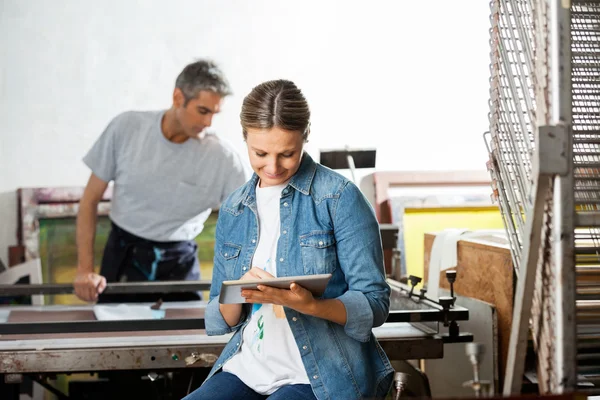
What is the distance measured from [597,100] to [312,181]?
0.74 meters

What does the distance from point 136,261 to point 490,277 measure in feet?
7.02

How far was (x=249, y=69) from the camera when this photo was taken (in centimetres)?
441

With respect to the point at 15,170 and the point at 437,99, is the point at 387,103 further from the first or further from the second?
the point at 15,170

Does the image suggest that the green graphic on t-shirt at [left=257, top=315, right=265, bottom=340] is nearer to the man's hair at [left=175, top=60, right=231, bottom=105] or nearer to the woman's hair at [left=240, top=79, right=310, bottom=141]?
the woman's hair at [left=240, top=79, right=310, bottom=141]

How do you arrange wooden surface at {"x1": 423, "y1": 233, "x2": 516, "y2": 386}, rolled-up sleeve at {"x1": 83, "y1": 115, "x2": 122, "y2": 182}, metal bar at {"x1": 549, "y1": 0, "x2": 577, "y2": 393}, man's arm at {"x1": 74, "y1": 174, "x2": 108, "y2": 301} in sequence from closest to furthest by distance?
metal bar at {"x1": 549, "y1": 0, "x2": 577, "y2": 393}
wooden surface at {"x1": 423, "y1": 233, "x2": 516, "y2": 386}
man's arm at {"x1": 74, "y1": 174, "x2": 108, "y2": 301}
rolled-up sleeve at {"x1": 83, "y1": 115, "x2": 122, "y2": 182}

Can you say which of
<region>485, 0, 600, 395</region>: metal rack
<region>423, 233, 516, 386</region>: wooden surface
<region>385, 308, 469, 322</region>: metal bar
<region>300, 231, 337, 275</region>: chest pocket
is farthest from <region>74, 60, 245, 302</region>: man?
<region>485, 0, 600, 395</region>: metal rack

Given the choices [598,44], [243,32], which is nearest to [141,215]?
[243,32]

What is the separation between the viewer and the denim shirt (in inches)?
69.9

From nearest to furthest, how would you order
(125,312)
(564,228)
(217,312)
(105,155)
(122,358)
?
1. (564,228)
2. (217,312)
3. (122,358)
4. (125,312)
5. (105,155)

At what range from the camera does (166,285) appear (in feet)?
10.9

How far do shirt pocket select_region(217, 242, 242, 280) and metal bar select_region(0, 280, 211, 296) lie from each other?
1341 mm

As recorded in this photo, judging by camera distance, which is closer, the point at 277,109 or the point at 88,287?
the point at 277,109

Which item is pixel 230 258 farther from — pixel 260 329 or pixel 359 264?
pixel 359 264

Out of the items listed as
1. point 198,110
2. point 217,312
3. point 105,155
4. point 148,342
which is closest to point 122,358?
point 148,342
